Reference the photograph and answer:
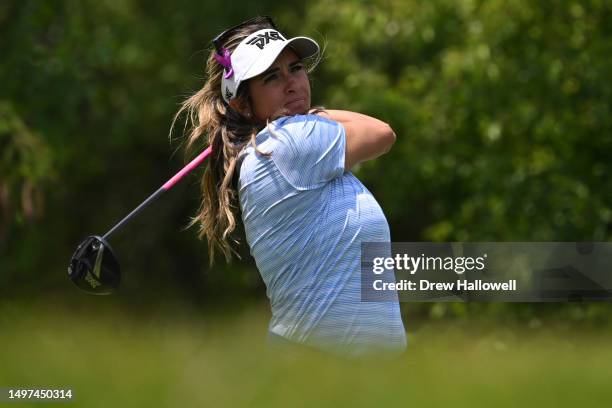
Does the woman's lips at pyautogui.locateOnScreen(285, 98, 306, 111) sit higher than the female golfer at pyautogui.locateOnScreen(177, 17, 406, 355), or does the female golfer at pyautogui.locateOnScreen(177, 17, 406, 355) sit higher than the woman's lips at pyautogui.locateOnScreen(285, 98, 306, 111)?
the woman's lips at pyautogui.locateOnScreen(285, 98, 306, 111)


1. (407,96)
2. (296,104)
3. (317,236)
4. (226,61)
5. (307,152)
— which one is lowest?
(407,96)

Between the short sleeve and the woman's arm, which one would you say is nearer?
the short sleeve

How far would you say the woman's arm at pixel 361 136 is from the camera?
3490 mm

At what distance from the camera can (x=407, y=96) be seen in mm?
11531

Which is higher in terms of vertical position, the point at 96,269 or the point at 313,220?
the point at 313,220

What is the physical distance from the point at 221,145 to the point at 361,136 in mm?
418

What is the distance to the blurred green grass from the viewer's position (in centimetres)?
191

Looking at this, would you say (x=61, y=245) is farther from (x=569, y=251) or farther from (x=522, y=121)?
(x=569, y=251)

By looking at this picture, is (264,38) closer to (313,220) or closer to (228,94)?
(228,94)

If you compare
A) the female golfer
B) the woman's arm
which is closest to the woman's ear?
the female golfer

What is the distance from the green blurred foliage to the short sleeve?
5366 millimetres

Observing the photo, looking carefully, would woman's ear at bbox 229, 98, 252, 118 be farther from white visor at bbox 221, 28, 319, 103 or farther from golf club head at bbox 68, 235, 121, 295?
golf club head at bbox 68, 235, 121, 295

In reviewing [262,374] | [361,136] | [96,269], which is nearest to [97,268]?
[96,269]

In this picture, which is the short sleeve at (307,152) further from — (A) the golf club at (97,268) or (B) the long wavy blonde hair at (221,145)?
(A) the golf club at (97,268)
